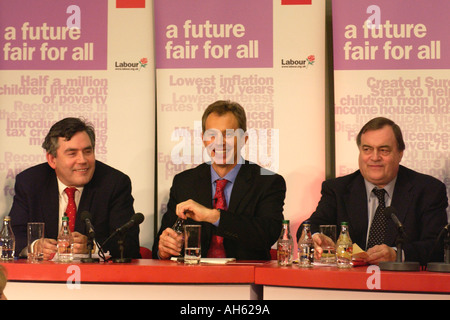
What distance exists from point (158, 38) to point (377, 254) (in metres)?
2.51

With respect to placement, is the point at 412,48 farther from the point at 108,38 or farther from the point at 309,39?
the point at 108,38

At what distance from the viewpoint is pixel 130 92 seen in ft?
16.1

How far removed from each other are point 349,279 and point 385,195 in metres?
1.56

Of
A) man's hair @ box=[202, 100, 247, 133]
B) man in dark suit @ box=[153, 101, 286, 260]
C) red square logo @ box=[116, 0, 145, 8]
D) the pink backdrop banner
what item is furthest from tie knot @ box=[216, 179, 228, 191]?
red square logo @ box=[116, 0, 145, 8]

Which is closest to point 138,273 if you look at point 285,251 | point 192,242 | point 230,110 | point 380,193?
point 192,242

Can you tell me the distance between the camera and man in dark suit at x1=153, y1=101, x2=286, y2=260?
12.3ft

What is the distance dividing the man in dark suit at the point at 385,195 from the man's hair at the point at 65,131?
1678 mm

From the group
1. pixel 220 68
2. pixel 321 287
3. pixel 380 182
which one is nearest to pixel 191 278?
pixel 321 287

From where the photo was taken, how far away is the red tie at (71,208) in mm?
4242

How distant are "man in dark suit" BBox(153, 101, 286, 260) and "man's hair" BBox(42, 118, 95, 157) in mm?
762

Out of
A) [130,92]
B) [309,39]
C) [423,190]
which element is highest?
A: [309,39]

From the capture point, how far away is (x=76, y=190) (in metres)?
4.37

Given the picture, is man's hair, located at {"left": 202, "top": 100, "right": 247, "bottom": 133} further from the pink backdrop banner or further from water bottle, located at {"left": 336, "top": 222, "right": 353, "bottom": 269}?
water bottle, located at {"left": 336, "top": 222, "right": 353, "bottom": 269}

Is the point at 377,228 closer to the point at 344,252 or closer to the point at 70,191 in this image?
the point at 344,252
